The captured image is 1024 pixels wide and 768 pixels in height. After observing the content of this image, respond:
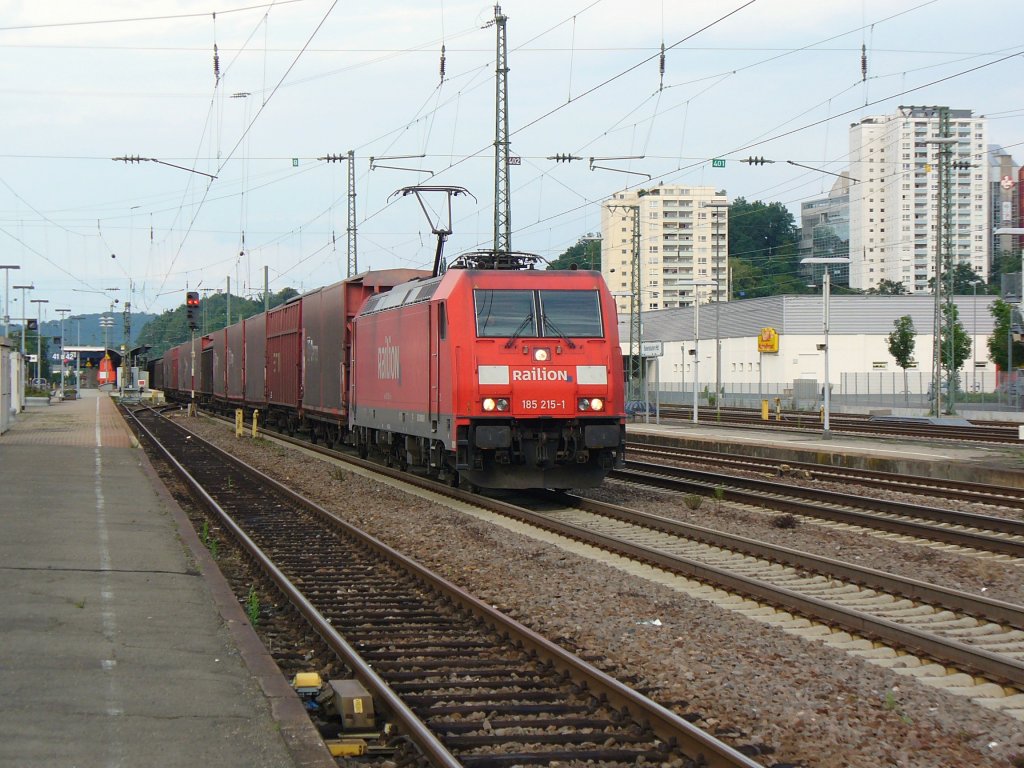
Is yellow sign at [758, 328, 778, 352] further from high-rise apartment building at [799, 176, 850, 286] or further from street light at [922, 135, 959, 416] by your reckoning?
high-rise apartment building at [799, 176, 850, 286]

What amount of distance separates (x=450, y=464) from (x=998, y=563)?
814 centimetres

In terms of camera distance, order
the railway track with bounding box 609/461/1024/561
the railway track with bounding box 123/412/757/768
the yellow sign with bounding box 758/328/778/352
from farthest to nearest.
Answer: the yellow sign with bounding box 758/328/778/352 → the railway track with bounding box 609/461/1024/561 → the railway track with bounding box 123/412/757/768

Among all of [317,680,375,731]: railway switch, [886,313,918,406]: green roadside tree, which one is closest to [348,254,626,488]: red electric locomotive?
[317,680,375,731]: railway switch

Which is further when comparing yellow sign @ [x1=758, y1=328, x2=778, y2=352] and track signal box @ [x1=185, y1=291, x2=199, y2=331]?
yellow sign @ [x1=758, y1=328, x2=778, y2=352]

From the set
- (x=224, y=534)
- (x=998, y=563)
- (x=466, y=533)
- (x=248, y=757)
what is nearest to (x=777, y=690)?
(x=248, y=757)

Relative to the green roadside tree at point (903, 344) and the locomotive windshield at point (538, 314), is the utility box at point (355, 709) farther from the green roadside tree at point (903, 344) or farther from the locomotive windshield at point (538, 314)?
the green roadside tree at point (903, 344)

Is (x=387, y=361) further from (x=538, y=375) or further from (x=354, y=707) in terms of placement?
(x=354, y=707)

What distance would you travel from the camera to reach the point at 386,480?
2080cm

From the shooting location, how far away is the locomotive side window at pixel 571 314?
16.0 meters

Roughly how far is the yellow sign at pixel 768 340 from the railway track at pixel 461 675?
51884 mm

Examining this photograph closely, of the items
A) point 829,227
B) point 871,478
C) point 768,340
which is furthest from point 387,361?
point 829,227

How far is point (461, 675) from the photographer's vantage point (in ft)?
23.7

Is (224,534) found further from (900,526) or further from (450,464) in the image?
(900,526)

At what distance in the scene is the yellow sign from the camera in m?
62.2
